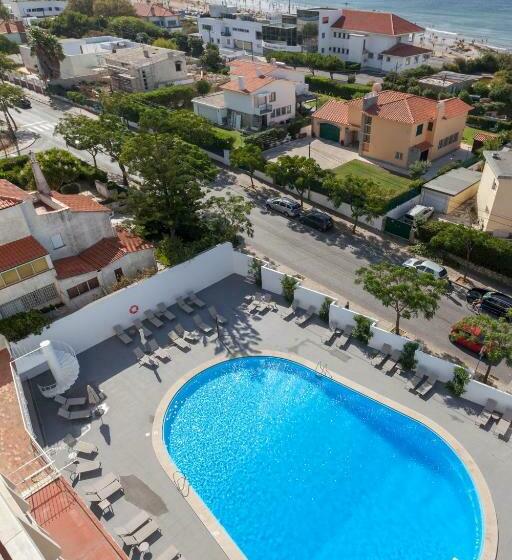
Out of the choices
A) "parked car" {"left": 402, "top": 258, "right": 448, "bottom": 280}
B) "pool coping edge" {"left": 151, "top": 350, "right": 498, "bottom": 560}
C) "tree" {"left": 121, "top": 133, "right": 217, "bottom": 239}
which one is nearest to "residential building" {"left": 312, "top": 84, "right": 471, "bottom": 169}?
"parked car" {"left": 402, "top": 258, "right": 448, "bottom": 280}

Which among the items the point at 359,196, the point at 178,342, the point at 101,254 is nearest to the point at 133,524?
the point at 178,342

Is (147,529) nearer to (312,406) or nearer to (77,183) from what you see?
(312,406)

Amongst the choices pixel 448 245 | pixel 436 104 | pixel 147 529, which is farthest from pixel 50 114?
pixel 147 529

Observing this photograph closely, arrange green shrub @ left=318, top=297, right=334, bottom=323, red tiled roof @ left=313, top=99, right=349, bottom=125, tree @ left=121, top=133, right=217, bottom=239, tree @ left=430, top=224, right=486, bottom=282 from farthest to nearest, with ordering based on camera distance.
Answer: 1. red tiled roof @ left=313, top=99, right=349, bottom=125
2. tree @ left=430, top=224, right=486, bottom=282
3. tree @ left=121, top=133, right=217, bottom=239
4. green shrub @ left=318, top=297, right=334, bottom=323

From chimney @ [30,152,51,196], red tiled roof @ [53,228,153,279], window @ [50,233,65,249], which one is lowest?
red tiled roof @ [53,228,153,279]

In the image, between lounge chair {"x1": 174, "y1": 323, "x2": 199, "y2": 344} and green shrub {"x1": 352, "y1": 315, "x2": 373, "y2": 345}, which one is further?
lounge chair {"x1": 174, "y1": 323, "x2": 199, "y2": 344}

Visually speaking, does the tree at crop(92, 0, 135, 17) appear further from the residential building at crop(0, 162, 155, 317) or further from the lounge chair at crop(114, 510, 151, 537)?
the lounge chair at crop(114, 510, 151, 537)
